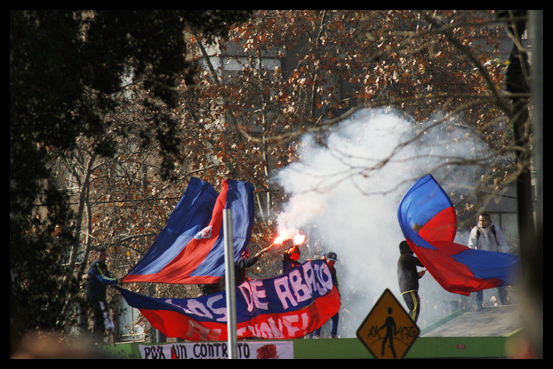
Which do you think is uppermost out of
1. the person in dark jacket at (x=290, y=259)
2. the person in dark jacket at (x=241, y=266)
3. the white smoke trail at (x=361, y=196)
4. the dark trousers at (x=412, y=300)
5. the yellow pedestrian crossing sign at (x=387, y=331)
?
the white smoke trail at (x=361, y=196)

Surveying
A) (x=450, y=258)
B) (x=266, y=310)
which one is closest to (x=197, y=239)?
(x=266, y=310)

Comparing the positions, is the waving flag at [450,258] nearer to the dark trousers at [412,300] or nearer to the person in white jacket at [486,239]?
the dark trousers at [412,300]

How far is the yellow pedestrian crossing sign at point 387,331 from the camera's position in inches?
245

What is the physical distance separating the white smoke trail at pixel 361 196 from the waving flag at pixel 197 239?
4.24 metres

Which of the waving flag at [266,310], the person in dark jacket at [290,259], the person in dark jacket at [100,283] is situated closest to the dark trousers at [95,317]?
the person in dark jacket at [100,283]

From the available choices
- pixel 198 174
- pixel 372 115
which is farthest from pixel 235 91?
pixel 372 115

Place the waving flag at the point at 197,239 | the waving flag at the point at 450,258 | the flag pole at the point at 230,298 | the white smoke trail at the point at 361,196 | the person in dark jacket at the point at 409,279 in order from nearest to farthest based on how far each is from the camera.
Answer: the flag pole at the point at 230,298 < the waving flag at the point at 450,258 < the person in dark jacket at the point at 409,279 < the waving flag at the point at 197,239 < the white smoke trail at the point at 361,196

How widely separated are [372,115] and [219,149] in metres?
3.83

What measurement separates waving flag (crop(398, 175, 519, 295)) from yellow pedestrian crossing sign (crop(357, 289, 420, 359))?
3367mm

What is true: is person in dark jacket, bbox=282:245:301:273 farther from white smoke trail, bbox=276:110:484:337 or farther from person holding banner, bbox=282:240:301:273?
white smoke trail, bbox=276:110:484:337

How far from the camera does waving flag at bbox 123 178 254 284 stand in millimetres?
10820

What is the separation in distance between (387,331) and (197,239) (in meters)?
5.49

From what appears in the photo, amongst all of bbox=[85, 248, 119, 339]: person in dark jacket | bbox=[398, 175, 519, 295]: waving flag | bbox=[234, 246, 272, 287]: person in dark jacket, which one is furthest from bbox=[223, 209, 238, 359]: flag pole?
bbox=[398, 175, 519, 295]: waving flag
